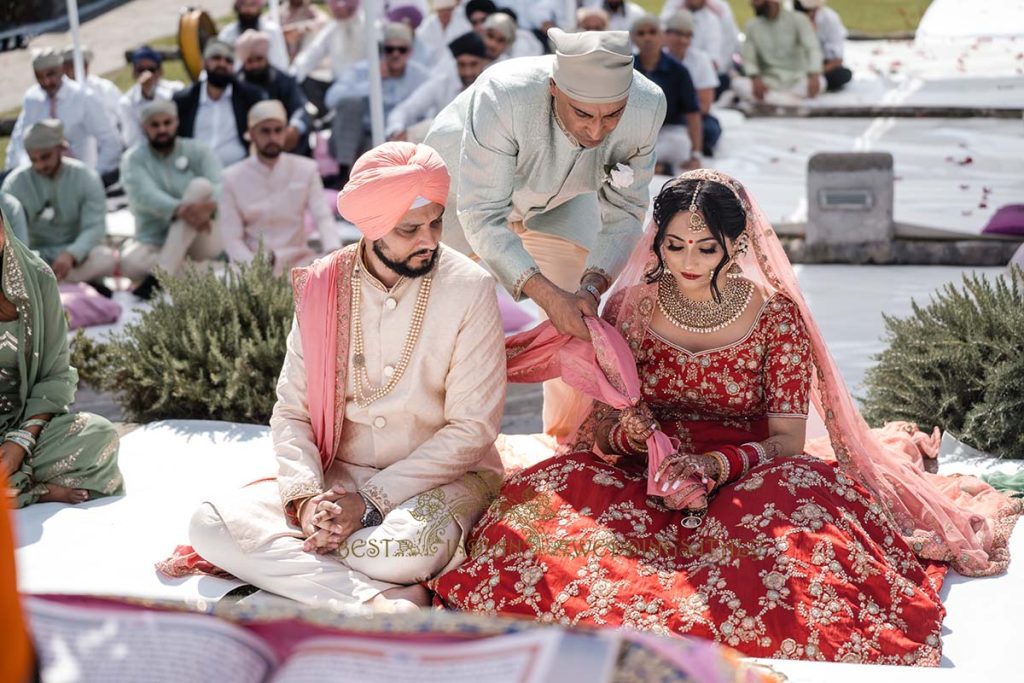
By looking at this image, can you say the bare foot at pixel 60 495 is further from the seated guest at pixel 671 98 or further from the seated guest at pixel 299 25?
the seated guest at pixel 299 25

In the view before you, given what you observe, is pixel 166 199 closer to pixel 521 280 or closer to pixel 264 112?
pixel 264 112

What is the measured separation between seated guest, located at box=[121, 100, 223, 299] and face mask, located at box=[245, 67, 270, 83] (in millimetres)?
1799

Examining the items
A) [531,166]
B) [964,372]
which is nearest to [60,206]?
[531,166]

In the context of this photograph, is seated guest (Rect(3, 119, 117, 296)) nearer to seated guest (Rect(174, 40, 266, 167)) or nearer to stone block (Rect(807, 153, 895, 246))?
seated guest (Rect(174, 40, 266, 167))

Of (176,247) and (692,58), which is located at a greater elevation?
(692,58)

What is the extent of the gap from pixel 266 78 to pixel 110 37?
740 cm

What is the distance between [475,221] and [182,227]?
4.39 m

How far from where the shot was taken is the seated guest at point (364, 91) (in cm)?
1003

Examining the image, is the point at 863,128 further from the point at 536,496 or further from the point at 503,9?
the point at 536,496

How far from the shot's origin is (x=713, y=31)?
41.2ft

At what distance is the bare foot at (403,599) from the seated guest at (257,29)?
8.40 meters

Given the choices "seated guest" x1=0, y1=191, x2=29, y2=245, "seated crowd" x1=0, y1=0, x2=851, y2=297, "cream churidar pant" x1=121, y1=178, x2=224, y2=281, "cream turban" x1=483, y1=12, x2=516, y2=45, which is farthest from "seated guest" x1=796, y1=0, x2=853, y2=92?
"seated guest" x1=0, y1=191, x2=29, y2=245

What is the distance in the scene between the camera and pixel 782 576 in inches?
135

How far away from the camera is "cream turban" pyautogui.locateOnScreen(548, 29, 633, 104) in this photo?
154 inches
